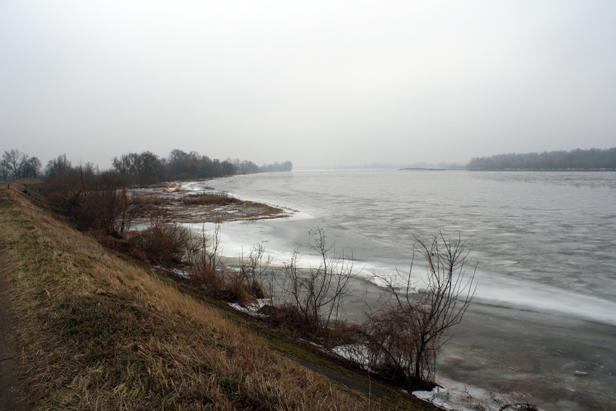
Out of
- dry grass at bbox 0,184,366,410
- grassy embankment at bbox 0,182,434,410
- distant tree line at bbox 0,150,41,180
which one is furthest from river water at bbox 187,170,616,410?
distant tree line at bbox 0,150,41,180

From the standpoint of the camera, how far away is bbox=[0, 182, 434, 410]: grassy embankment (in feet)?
11.3

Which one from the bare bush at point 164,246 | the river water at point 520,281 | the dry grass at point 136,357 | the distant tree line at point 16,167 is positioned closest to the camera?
the dry grass at point 136,357

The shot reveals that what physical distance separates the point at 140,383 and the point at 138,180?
9296 cm

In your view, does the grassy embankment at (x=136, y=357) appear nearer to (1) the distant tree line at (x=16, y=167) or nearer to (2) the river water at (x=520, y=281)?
(2) the river water at (x=520, y=281)

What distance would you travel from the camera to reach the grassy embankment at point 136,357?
3439 millimetres

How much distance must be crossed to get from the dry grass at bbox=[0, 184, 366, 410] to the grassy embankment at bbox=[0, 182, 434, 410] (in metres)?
0.01

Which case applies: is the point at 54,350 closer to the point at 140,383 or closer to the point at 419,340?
the point at 140,383

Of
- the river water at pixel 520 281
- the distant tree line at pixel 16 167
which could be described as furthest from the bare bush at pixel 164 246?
the distant tree line at pixel 16 167

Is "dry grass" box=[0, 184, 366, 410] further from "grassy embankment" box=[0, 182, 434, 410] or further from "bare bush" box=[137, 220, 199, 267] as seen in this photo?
"bare bush" box=[137, 220, 199, 267]

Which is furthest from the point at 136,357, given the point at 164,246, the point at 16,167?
the point at 16,167

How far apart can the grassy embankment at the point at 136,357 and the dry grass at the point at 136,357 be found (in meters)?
0.01

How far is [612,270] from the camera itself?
1365cm

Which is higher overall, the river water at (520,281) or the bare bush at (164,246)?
the bare bush at (164,246)

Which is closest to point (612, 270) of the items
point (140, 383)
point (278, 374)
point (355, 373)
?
point (355, 373)
